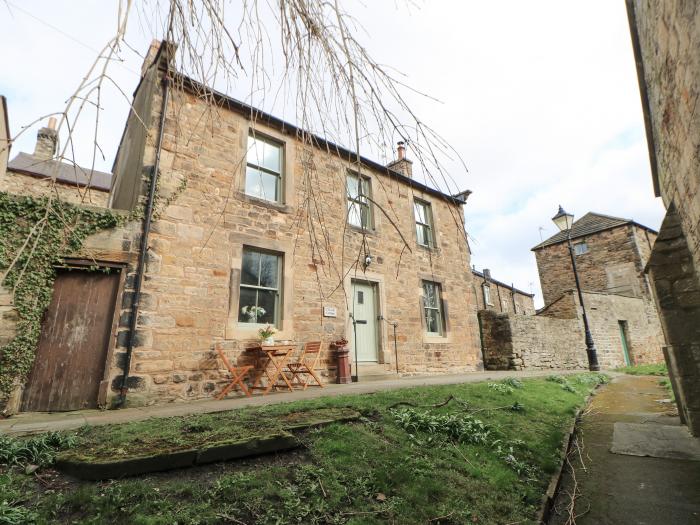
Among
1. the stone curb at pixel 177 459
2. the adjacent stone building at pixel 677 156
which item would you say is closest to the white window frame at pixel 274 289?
the stone curb at pixel 177 459

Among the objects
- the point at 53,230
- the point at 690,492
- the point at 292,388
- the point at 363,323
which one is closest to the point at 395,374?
the point at 363,323

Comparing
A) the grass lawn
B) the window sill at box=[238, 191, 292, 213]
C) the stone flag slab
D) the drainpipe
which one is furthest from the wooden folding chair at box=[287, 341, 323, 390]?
the stone flag slab

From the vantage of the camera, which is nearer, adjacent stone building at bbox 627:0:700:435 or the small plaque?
adjacent stone building at bbox 627:0:700:435

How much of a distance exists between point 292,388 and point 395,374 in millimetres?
3096

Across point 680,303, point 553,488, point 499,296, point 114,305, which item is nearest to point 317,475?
point 553,488

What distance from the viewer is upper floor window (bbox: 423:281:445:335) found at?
10.4 metres

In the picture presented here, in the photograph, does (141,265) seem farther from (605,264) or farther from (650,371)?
(605,264)

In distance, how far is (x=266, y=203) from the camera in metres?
7.66

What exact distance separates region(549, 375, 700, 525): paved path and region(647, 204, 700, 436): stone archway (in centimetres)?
52

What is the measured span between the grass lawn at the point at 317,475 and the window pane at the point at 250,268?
11.8 ft

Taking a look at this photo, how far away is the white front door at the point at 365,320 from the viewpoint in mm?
8719

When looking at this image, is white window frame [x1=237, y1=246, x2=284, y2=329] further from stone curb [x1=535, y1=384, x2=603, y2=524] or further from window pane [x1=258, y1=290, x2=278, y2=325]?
stone curb [x1=535, y1=384, x2=603, y2=524]

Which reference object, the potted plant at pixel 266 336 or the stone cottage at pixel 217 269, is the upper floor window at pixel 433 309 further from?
the potted plant at pixel 266 336

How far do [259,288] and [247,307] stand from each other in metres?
0.45
